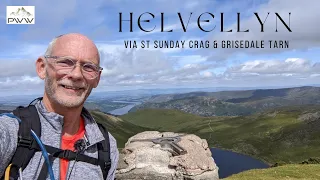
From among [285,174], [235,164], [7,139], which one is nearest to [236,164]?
[235,164]

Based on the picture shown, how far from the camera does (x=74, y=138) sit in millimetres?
5398

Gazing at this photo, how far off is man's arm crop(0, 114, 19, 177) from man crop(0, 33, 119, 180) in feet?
1.48

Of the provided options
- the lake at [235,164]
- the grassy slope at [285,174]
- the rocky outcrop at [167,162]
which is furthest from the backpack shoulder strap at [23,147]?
the lake at [235,164]

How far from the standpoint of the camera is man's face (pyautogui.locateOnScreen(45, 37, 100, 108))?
16.8 feet

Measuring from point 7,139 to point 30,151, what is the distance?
349 millimetres

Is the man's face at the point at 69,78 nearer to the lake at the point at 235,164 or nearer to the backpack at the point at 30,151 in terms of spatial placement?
the backpack at the point at 30,151

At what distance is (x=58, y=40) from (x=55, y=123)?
4.53 ft

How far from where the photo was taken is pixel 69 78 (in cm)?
520

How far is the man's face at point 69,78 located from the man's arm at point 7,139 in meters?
0.79

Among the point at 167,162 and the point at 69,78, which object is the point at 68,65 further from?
the point at 167,162

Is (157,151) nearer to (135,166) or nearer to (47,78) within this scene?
(135,166)

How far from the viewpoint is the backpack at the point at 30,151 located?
175 inches

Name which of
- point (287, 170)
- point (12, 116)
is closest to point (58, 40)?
point (12, 116)

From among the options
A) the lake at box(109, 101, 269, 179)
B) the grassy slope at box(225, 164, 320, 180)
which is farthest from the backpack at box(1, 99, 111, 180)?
the lake at box(109, 101, 269, 179)
